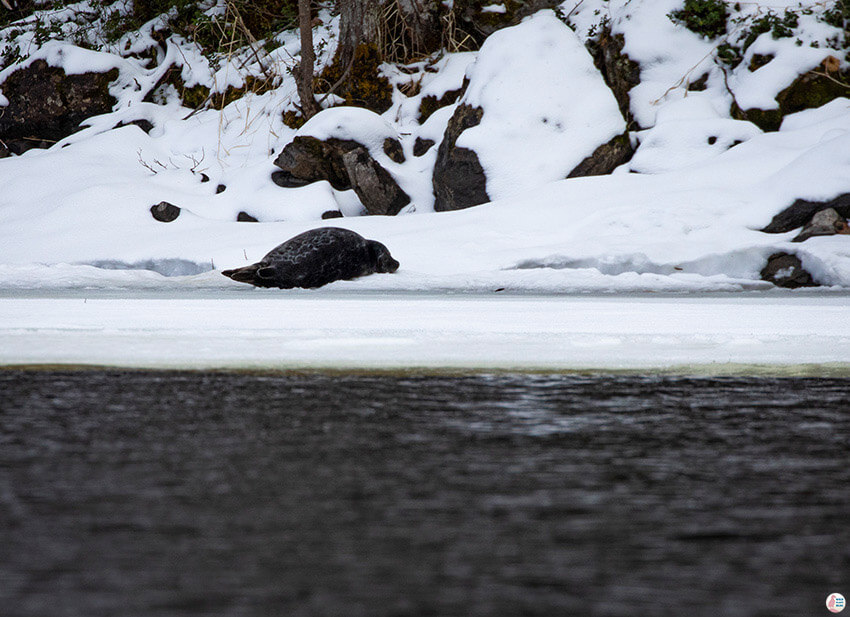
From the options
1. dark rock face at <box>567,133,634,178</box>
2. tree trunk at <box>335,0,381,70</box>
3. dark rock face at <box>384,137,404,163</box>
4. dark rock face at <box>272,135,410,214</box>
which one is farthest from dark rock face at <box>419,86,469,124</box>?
dark rock face at <box>567,133,634,178</box>

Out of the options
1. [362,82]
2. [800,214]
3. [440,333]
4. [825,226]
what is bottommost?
[440,333]

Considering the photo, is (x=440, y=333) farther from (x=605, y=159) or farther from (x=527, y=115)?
(x=527, y=115)

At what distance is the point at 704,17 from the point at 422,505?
38.9 ft

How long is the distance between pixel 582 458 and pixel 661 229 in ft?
A: 22.7

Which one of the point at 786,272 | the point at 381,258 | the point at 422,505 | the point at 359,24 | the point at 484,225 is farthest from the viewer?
the point at 359,24

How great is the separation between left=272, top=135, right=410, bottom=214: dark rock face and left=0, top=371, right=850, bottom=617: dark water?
29.1 feet

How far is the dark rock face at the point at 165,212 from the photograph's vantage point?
35.9ft

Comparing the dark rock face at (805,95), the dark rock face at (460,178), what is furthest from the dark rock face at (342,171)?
the dark rock face at (805,95)

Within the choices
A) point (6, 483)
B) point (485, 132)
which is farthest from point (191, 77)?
point (6, 483)

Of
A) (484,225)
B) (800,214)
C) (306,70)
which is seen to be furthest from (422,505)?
(306,70)

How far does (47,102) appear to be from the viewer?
50.1 ft

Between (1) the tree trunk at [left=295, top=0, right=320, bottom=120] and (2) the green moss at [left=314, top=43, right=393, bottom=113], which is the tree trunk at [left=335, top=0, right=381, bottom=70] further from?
(1) the tree trunk at [left=295, top=0, right=320, bottom=120]

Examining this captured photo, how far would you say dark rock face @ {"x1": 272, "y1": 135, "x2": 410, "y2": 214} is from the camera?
11055mm

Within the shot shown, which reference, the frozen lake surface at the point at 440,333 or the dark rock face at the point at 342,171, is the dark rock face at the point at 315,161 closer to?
the dark rock face at the point at 342,171
